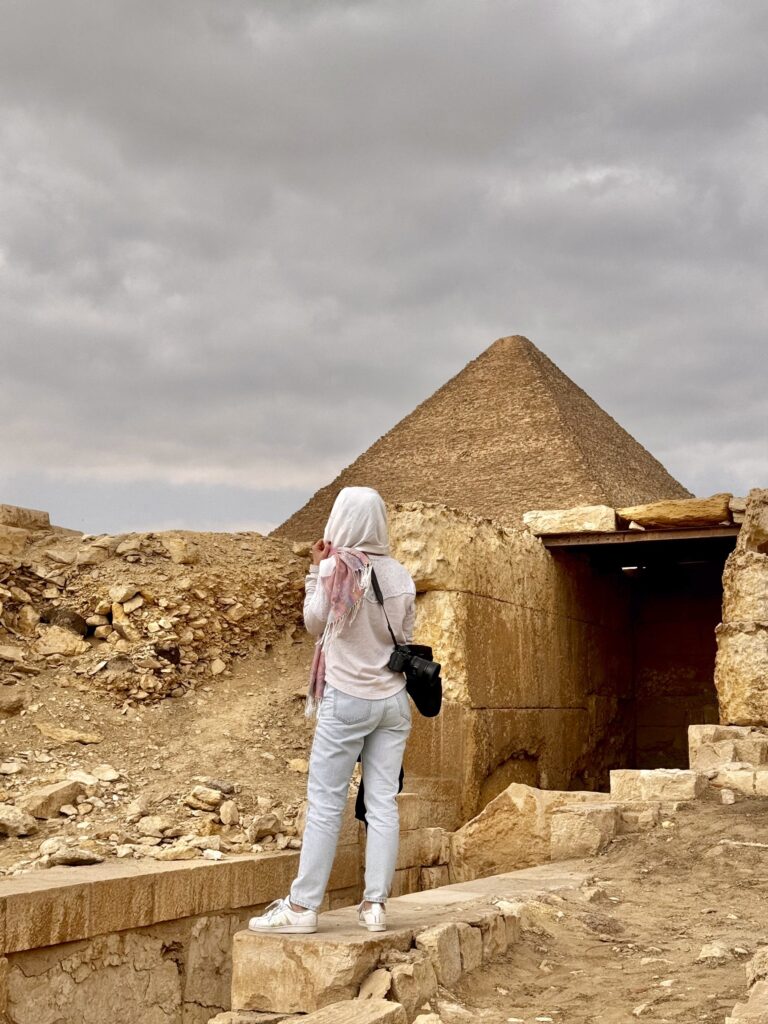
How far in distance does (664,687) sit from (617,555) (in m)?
2.97

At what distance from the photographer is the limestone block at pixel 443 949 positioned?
155 inches

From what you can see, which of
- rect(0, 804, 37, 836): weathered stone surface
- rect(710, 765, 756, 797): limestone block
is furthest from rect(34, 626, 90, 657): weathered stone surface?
rect(710, 765, 756, 797): limestone block

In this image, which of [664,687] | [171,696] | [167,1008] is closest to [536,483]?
[664,687]

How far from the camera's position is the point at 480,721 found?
944 centimetres

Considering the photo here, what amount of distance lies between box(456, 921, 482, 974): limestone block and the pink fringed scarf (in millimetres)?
1008

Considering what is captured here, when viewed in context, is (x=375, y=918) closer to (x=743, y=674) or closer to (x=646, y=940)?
(x=646, y=940)

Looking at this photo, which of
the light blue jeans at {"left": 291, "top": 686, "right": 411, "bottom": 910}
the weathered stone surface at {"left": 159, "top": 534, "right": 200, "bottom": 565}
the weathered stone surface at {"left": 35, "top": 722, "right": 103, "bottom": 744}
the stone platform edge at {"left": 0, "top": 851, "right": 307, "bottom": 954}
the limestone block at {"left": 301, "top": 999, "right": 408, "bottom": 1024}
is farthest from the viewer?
the weathered stone surface at {"left": 159, "top": 534, "right": 200, "bottom": 565}

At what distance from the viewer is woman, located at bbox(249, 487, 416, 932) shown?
159 inches

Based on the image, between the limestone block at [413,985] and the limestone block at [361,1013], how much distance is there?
9 cm

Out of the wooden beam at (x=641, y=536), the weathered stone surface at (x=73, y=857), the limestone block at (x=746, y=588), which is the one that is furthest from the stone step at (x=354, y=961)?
the wooden beam at (x=641, y=536)

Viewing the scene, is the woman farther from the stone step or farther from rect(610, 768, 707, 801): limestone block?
rect(610, 768, 707, 801): limestone block

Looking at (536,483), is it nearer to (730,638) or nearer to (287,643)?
(287,643)

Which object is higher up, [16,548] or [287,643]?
[16,548]

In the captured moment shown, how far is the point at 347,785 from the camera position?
4.09 metres
